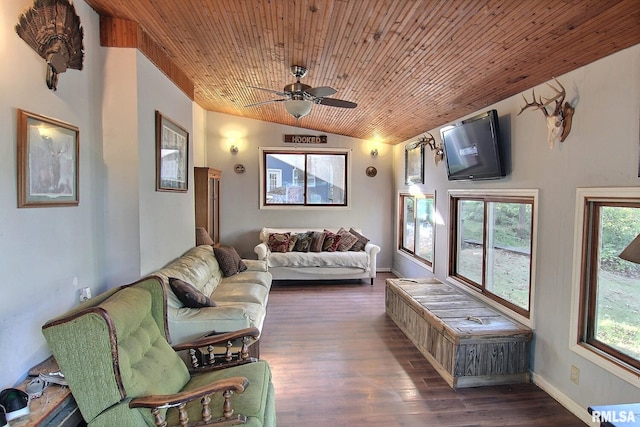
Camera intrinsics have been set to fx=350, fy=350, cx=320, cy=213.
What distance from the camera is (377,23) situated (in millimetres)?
2367

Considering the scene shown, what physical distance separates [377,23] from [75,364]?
2.60 m

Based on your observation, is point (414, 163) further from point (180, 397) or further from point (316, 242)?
point (180, 397)

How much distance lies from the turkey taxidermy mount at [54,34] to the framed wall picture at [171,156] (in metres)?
0.94

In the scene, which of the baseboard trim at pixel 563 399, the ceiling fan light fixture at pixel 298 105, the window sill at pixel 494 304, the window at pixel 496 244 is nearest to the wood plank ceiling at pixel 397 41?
the ceiling fan light fixture at pixel 298 105

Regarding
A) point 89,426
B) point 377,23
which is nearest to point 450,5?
point 377,23

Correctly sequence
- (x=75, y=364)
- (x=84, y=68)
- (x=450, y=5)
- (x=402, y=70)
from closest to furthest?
(x=75, y=364) → (x=450, y=5) → (x=84, y=68) → (x=402, y=70)

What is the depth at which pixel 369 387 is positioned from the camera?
9.23ft

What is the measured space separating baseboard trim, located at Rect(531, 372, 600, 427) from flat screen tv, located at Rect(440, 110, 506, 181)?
1.75 metres

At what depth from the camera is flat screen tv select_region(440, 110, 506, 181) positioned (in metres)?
3.23

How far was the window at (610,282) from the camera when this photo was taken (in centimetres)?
216

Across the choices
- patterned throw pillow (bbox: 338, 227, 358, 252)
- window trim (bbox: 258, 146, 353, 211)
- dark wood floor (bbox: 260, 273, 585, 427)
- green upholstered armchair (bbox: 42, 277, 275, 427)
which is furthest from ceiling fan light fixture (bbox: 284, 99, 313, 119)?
window trim (bbox: 258, 146, 353, 211)

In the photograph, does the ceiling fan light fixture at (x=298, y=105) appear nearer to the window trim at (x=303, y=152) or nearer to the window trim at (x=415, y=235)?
the window trim at (x=415, y=235)

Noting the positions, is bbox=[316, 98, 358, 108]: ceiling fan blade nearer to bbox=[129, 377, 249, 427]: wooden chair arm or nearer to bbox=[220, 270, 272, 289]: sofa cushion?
bbox=[220, 270, 272, 289]: sofa cushion

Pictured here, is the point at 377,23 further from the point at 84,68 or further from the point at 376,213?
the point at 376,213
